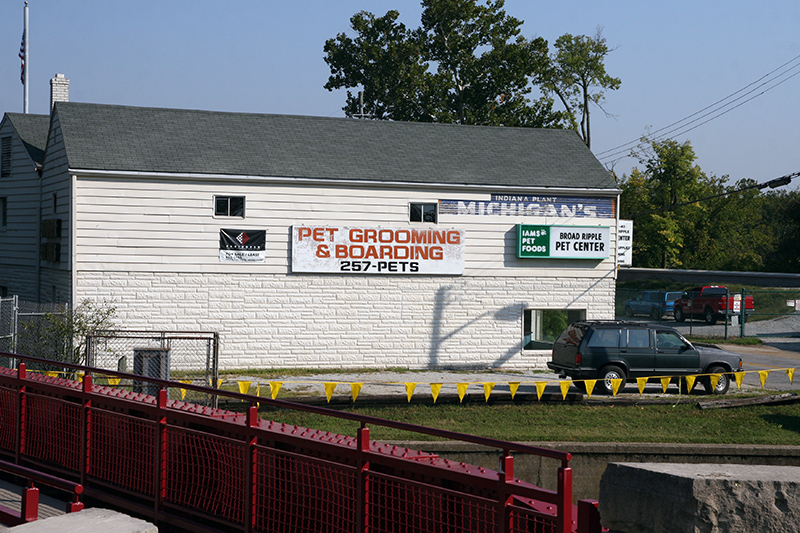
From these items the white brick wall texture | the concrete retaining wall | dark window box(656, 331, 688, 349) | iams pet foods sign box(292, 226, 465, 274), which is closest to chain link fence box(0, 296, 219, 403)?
the white brick wall texture

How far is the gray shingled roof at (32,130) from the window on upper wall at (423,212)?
12.7 m

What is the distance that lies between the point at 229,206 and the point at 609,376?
436 inches

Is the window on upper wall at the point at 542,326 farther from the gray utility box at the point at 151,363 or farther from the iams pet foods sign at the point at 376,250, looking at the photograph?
the gray utility box at the point at 151,363

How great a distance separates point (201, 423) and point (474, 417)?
335 inches

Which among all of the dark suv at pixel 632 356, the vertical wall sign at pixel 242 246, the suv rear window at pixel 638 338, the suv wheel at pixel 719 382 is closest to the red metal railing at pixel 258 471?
the dark suv at pixel 632 356

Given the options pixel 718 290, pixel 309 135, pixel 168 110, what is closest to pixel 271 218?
pixel 309 135

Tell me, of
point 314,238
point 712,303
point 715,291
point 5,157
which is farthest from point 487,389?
point 715,291

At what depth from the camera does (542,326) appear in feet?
78.8

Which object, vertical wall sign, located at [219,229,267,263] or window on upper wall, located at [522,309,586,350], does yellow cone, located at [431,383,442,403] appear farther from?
window on upper wall, located at [522,309,586,350]

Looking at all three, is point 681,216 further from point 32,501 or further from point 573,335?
point 32,501

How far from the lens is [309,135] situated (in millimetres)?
25125

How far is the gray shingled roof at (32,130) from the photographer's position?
88.0ft

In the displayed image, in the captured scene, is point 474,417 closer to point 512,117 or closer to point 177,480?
point 177,480

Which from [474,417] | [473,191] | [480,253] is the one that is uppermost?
[473,191]
